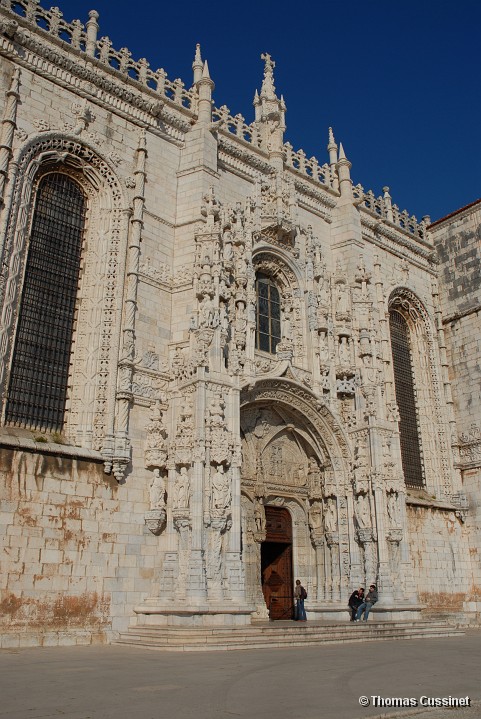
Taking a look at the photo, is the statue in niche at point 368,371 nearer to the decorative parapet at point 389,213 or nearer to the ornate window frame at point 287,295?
the ornate window frame at point 287,295

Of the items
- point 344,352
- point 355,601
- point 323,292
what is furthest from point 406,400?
point 355,601

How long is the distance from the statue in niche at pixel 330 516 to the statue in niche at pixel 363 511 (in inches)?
26.7

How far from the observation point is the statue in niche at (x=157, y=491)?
15930 mm

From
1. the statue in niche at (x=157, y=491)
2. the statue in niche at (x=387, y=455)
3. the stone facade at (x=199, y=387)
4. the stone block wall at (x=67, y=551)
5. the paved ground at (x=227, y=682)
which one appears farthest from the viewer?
the statue in niche at (x=387, y=455)

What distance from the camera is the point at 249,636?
553 inches

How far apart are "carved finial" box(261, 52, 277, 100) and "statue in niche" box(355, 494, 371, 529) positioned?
14.0m

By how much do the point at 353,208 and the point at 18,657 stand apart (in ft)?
60.8

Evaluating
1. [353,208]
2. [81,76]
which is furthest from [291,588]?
[81,76]

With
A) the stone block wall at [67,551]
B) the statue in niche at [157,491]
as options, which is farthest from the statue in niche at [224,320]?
the stone block wall at [67,551]

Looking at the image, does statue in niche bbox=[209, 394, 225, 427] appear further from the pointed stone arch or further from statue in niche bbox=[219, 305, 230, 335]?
the pointed stone arch

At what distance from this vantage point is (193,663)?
1088 centimetres

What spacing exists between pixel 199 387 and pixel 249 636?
5.64 metres

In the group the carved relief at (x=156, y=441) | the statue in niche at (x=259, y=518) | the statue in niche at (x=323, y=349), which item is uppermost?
the statue in niche at (x=323, y=349)

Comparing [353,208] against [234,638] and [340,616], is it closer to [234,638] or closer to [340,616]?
[340,616]
